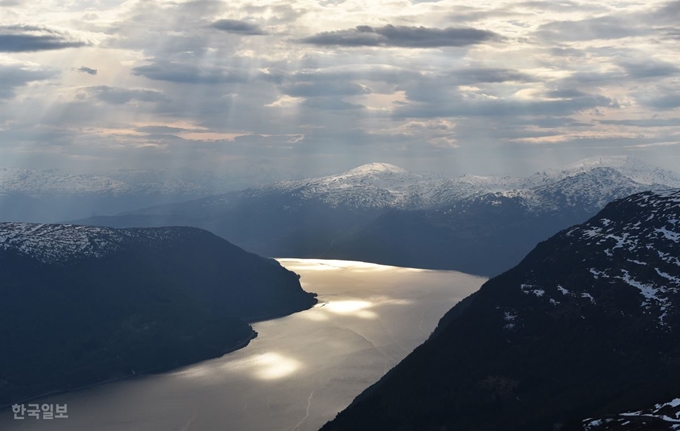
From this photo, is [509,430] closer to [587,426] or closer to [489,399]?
[489,399]

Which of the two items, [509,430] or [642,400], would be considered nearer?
[642,400]

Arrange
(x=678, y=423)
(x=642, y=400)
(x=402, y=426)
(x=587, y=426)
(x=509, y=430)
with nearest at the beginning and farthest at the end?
(x=678, y=423) < (x=587, y=426) < (x=642, y=400) < (x=509, y=430) < (x=402, y=426)

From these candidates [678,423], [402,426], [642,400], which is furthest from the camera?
[402,426]

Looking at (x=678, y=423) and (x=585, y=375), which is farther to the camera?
(x=585, y=375)

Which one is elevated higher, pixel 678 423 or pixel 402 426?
pixel 678 423

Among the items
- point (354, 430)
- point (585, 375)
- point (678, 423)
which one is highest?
point (678, 423)

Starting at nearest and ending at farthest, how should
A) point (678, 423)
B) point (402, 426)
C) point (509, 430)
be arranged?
point (678, 423) < point (509, 430) < point (402, 426)

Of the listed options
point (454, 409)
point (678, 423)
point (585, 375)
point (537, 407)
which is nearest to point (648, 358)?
point (585, 375)

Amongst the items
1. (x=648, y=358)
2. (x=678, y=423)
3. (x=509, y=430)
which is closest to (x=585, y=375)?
(x=648, y=358)

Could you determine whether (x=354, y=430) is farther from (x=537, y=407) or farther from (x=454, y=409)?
(x=537, y=407)
